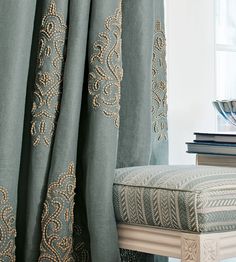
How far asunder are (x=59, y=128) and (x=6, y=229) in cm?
28

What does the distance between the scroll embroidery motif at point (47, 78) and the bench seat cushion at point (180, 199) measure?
0.24 m

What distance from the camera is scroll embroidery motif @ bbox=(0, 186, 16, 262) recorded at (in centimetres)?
161

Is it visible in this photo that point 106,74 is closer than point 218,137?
Yes

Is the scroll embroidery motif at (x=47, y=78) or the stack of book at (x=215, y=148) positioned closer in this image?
the scroll embroidery motif at (x=47, y=78)

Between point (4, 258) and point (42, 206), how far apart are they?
0.53 ft

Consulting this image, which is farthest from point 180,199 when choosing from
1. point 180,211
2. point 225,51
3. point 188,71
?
point 225,51

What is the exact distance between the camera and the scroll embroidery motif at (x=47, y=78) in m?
1.67

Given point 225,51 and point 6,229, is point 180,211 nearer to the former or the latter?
point 6,229

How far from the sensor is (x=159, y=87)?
2.04 m

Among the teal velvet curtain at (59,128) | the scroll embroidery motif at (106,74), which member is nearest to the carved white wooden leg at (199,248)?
the teal velvet curtain at (59,128)

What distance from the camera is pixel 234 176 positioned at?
1.55m

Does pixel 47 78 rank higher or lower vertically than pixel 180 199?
higher

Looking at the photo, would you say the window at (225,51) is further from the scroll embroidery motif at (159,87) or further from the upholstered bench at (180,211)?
the upholstered bench at (180,211)

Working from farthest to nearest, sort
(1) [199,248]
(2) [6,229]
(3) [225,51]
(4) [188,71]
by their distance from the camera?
(3) [225,51], (4) [188,71], (2) [6,229], (1) [199,248]
